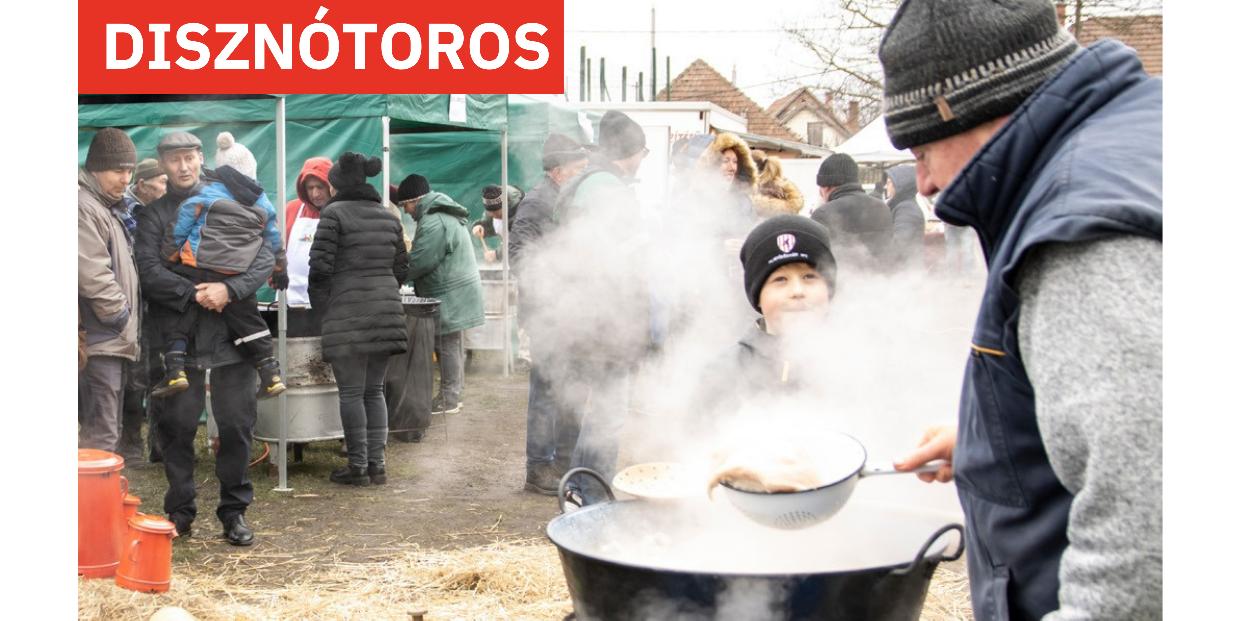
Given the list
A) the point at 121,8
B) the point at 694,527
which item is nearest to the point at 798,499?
the point at 694,527

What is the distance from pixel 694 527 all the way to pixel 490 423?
5.41 m

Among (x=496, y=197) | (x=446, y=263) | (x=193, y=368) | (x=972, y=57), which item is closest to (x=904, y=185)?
(x=446, y=263)

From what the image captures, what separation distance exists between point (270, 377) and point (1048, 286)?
4.60 metres

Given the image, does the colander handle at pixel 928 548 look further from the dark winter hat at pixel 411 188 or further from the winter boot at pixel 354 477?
the dark winter hat at pixel 411 188

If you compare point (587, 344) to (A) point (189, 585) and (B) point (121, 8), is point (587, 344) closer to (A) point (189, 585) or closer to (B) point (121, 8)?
(A) point (189, 585)

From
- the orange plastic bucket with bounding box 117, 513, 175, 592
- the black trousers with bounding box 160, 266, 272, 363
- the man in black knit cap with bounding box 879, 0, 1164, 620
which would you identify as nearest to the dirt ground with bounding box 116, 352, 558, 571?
the orange plastic bucket with bounding box 117, 513, 175, 592

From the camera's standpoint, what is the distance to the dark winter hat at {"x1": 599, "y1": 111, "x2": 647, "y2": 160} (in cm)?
551

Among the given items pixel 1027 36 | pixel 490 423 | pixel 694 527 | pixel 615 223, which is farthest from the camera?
pixel 490 423

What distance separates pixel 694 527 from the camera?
2496mm

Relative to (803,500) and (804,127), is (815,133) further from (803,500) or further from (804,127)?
(803,500)

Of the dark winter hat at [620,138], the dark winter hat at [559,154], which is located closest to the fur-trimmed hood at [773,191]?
the dark winter hat at [620,138]

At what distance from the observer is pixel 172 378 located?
15.5 ft

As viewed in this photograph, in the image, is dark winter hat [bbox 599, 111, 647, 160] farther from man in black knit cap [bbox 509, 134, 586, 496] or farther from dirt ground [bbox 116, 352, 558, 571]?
dirt ground [bbox 116, 352, 558, 571]

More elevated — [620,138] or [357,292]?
[620,138]
